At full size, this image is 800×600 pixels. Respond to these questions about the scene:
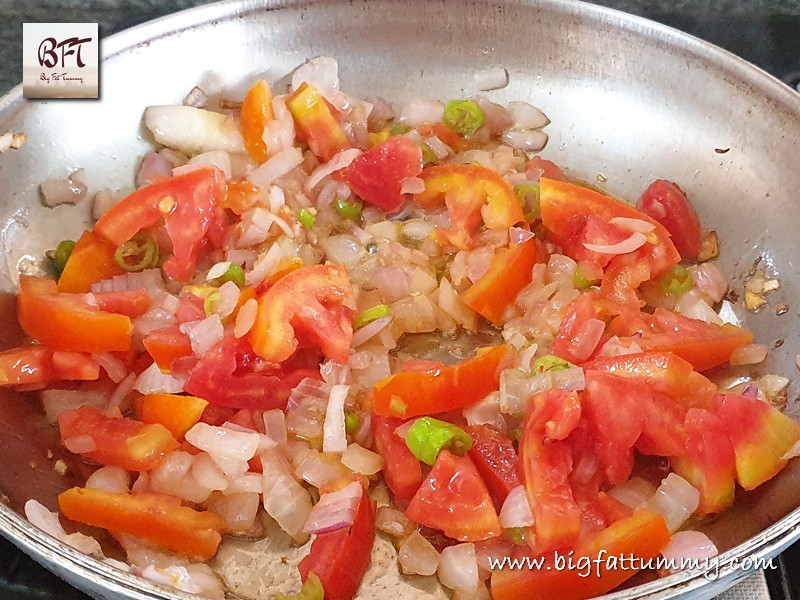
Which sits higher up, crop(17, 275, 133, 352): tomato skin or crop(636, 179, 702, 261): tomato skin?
crop(636, 179, 702, 261): tomato skin

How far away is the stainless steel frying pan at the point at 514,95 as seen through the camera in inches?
60.5

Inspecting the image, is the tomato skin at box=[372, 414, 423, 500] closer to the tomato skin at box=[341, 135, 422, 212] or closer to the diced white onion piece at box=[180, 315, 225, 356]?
the diced white onion piece at box=[180, 315, 225, 356]

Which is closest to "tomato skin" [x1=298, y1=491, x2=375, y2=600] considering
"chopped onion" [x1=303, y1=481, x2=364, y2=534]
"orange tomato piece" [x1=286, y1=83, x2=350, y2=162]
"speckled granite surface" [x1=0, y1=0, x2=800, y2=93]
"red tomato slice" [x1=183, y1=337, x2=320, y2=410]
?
"chopped onion" [x1=303, y1=481, x2=364, y2=534]

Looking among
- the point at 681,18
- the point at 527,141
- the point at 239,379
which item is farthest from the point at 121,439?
the point at 681,18

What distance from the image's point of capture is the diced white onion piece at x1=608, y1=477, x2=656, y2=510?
1203 millimetres

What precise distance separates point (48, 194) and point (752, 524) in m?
1.45

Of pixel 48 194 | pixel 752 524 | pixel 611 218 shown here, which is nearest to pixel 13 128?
pixel 48 194

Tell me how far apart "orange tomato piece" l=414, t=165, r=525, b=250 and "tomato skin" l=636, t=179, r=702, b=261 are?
11.0 inches

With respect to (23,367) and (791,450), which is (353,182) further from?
(791,450)

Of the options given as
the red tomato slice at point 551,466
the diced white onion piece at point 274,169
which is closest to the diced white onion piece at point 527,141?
the diced white onion piece at point 274,169

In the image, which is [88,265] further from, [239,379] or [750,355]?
[750,355]

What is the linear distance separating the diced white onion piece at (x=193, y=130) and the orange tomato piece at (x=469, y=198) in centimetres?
43

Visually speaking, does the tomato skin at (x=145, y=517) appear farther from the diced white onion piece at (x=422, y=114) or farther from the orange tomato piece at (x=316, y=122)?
the diced white onion piece at (x=422, y=114)

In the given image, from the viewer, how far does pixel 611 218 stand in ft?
4.80
